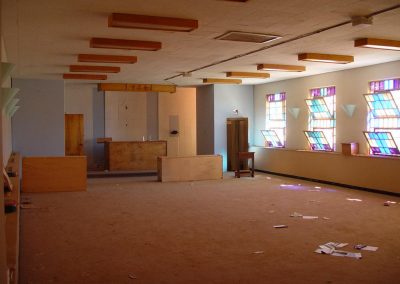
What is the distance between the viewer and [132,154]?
13.3m

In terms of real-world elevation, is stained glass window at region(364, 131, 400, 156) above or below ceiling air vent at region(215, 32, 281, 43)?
below

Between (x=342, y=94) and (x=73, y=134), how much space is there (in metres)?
8.57

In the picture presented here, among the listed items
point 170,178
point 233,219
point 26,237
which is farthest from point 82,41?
point 170,178

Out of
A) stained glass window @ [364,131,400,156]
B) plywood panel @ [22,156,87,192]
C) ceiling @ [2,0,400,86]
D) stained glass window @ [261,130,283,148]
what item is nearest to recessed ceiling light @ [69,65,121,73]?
ceiling @ [2,0,400,86]

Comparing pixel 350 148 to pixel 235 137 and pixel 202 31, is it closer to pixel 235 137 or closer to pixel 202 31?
pixel 235 137

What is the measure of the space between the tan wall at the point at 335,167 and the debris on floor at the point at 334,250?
4.32m

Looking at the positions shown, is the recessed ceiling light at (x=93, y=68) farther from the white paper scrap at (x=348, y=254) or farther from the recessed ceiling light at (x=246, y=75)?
the white paper scrap at (x=348, y=254)

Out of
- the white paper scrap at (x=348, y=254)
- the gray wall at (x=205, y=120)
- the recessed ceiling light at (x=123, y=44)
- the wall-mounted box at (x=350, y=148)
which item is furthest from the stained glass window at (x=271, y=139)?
the white paper scrap at (x=348, y=254)

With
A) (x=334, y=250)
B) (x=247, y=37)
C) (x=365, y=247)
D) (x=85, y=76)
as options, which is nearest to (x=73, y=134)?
(x=85, y=76)

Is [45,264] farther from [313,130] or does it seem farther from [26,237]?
[313,130]

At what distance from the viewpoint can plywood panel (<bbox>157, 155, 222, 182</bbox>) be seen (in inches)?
440

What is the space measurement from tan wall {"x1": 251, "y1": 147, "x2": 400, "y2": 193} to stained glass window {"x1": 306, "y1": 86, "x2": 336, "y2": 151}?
1.72ft

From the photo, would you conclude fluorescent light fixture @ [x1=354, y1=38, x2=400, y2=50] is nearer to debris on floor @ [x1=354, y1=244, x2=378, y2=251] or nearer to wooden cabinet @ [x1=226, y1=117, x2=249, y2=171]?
debris on floor @ [x1=354, y1=244, x2=378, y2=251]

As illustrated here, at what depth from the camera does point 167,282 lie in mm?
4035
